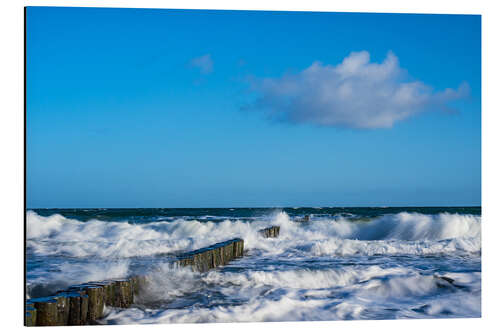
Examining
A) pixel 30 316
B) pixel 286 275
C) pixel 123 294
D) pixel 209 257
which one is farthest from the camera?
pixel 209 257

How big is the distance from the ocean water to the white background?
138 millimetres

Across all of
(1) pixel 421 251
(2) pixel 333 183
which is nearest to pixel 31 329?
(2) pixel 333 183

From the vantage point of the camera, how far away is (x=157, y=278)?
4988 millimetres

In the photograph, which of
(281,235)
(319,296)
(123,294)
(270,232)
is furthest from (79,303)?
(281,235)

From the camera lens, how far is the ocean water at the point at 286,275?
4.36 m

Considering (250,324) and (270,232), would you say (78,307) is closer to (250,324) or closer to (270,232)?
(250,324)

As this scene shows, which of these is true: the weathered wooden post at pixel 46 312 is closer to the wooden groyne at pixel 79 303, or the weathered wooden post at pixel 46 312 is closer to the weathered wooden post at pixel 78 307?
the wooden groyne at pixel 79 303

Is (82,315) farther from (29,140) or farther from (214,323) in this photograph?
(29,140)

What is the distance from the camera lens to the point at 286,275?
5.62 m

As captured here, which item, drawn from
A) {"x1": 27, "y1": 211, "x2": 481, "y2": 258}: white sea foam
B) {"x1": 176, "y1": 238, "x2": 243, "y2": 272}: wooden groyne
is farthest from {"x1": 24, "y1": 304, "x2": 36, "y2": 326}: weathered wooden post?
{"x1": 176, "y1": 238, "x2": 243, "y2": 272}: wooden groyne

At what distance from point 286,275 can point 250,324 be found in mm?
1529

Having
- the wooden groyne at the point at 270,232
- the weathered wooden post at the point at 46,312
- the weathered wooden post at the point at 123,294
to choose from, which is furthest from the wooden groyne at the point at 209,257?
the wooden groyne at the point at 270,232

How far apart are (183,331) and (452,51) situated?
A: 12.2ft

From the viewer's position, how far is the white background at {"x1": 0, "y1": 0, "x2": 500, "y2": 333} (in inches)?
159
